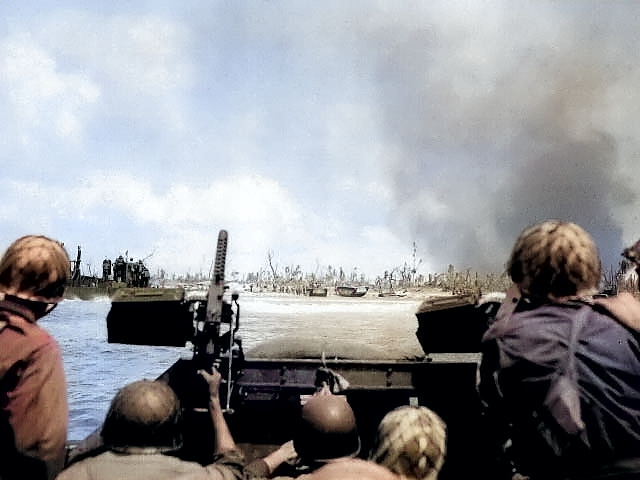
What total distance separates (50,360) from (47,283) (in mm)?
384

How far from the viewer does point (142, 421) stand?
2768mm

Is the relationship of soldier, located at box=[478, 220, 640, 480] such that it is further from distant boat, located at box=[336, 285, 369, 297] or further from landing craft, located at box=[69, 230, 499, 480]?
distant boat, located at box=[336, 285, 369, 297]

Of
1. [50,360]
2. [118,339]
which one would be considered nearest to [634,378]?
[50,360]

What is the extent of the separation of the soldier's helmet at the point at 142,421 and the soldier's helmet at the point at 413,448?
3.10ft

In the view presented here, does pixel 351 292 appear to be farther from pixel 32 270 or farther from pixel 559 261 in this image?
pixel 559 261

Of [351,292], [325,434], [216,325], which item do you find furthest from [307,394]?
[351,292]

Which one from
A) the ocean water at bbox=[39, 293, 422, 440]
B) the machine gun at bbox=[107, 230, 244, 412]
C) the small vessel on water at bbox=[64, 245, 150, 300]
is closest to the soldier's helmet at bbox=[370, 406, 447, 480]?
the machine gun at bbox=[107, 230, 244, 412]

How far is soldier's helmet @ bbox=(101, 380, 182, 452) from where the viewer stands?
2.76m

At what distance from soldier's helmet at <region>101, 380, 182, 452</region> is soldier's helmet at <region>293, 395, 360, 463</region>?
1.93ft

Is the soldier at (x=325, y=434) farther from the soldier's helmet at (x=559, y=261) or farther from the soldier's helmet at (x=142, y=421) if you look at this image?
the soldier's helmet at (x=559, y=261)

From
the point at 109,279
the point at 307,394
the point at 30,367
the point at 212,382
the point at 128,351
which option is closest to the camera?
the point at 30,367

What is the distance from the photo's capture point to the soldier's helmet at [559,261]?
107 inches

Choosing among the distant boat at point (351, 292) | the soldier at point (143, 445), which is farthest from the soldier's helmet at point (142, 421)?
the distant boat at point (351, 292)

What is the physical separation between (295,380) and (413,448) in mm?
3563
